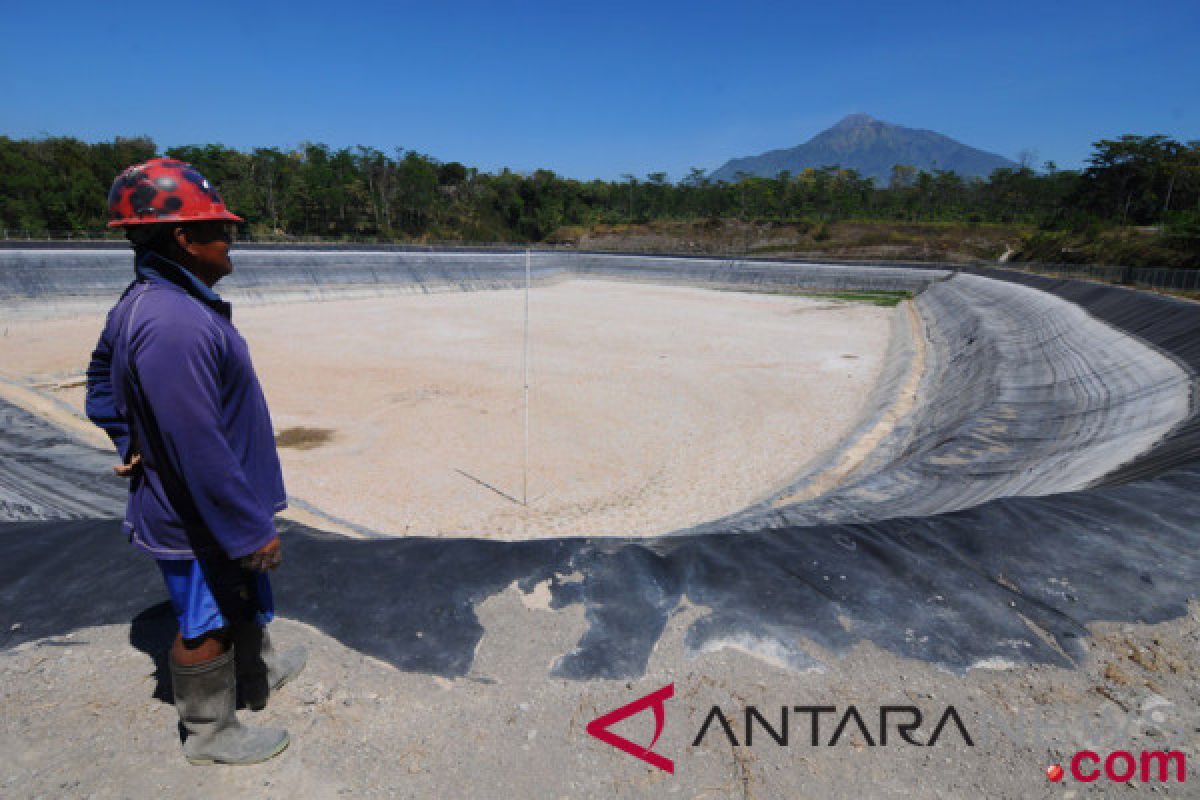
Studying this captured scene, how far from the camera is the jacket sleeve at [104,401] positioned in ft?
6.70

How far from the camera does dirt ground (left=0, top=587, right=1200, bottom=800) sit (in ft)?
6.54

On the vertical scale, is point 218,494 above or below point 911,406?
above

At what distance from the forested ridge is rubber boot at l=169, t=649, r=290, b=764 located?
109ft

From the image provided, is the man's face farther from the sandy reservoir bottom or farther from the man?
the sandy reservoir bottom

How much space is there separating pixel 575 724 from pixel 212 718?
4.06 ft

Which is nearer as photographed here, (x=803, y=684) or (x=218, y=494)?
(x=218, y=494)

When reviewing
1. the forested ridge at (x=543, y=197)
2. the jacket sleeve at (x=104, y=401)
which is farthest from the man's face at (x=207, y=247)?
the forested ridge at (x=543, y=197)

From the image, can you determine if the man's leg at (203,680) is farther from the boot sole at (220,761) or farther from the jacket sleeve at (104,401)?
the jacket sleeve at (104,401)

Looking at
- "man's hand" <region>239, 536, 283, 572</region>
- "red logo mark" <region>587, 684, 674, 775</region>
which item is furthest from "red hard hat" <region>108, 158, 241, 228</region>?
"red logo mark" <region>587, 684, 674, 775</region>

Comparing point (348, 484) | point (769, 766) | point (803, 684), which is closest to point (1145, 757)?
point (803, 684)

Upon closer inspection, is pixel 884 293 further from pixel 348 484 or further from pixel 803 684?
pixel 803 684

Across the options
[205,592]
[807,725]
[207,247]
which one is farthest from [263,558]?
[807,725]

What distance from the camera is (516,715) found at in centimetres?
228

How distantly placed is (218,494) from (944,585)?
308cm
